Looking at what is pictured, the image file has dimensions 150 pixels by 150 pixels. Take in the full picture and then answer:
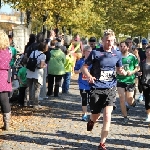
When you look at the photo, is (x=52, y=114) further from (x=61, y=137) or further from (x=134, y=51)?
(x=134, y=51)

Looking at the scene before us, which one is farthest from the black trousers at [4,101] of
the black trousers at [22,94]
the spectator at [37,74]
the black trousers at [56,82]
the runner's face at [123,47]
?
the black trousers at [56,82]

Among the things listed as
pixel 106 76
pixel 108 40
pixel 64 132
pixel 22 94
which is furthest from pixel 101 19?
pixel 108 40

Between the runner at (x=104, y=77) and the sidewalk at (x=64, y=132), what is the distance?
0.67 m

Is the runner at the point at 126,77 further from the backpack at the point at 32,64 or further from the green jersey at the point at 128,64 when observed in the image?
the backpack at the point at 32,64

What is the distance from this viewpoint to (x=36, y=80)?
10383 mm

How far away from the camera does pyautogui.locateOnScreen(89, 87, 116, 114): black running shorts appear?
22.6 feet

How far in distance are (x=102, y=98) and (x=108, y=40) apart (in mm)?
970

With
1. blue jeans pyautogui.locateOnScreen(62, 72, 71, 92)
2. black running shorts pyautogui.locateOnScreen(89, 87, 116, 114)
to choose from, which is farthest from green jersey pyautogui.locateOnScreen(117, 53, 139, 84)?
blue jeans pyautogui.locateOnScreen(62, 72, 71, 92)

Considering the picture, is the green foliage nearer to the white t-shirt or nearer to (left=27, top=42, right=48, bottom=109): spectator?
(left=27, top=42, right=48, bottom=109): spectator

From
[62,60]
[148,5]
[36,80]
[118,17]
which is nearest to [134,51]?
[62,60]

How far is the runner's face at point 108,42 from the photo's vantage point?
6695 millimetres

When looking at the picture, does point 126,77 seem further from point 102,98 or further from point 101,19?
point 101,19

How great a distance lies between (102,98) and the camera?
6.95m

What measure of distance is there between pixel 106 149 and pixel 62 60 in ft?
19.9
